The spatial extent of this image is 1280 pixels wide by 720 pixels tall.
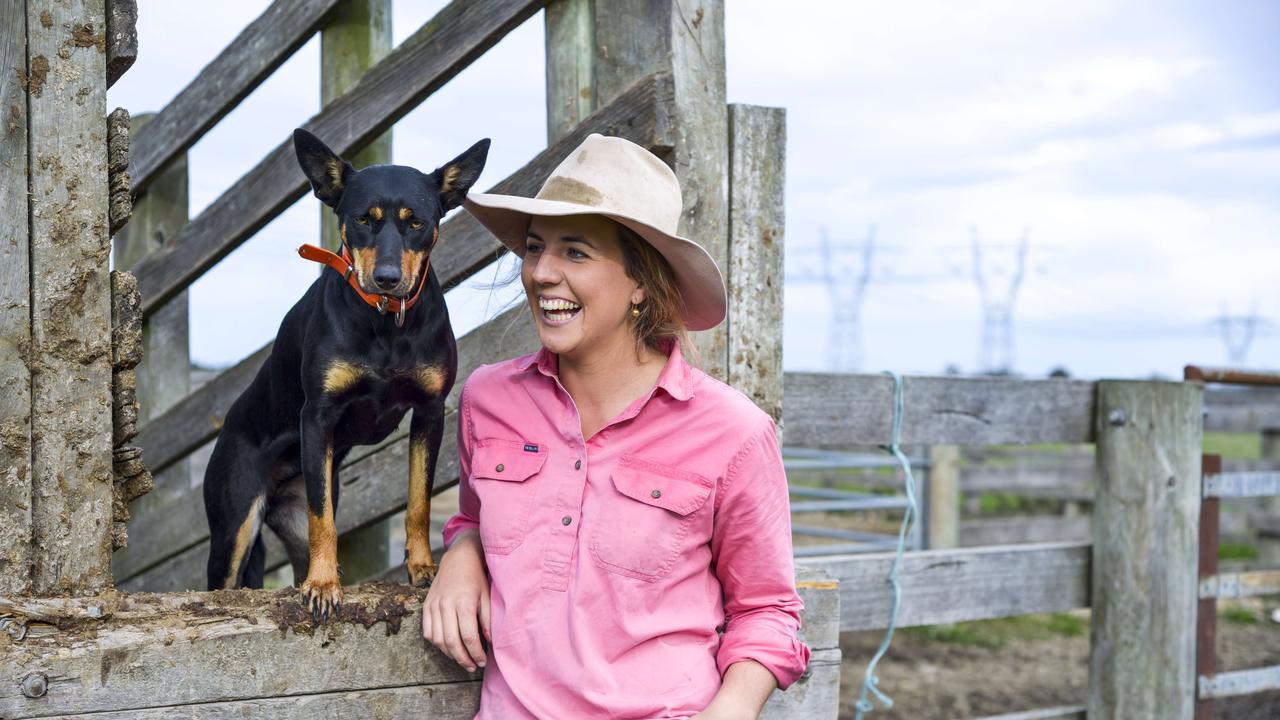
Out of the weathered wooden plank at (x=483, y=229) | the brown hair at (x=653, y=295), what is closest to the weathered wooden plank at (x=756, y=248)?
the weathered wooden plank at (x=483, y=229)

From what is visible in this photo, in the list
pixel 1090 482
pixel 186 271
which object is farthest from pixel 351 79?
pixel 1090 482

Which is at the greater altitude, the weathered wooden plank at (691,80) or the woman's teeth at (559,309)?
the weathered wooden plank at (691,80)

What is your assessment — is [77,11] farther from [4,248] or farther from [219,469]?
[219,469]

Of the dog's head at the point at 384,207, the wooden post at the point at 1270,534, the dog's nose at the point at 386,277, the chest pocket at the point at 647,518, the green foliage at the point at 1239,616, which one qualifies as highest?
the dog's head at the point at 384,207

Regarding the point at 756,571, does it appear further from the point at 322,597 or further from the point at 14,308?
the point at 14,308

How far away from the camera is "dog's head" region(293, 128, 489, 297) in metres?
2.07

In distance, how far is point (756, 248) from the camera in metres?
2.82

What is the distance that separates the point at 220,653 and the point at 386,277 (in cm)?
78

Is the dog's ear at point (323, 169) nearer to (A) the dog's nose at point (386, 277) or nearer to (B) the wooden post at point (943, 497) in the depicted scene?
(A) the dog's nose at point (386, 277)

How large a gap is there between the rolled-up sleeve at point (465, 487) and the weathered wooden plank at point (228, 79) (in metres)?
1.38

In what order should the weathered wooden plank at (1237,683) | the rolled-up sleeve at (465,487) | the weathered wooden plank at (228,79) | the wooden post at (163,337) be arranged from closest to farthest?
the rolled-up sleeve at (465,487)
the weathered wooden plank at (228,79)
the wooden post at (163,337)
the weathered wooden plank at (1237,683)

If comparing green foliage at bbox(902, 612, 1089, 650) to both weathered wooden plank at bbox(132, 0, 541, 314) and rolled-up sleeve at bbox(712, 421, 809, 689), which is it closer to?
weathered wooden plank at bbox(132, 0, 541, 314)

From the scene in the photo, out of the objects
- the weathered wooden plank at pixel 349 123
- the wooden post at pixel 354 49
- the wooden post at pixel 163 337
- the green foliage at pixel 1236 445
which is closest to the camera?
the weathered wooden plank at pixel 349 123

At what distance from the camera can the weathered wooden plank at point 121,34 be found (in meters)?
2.10
